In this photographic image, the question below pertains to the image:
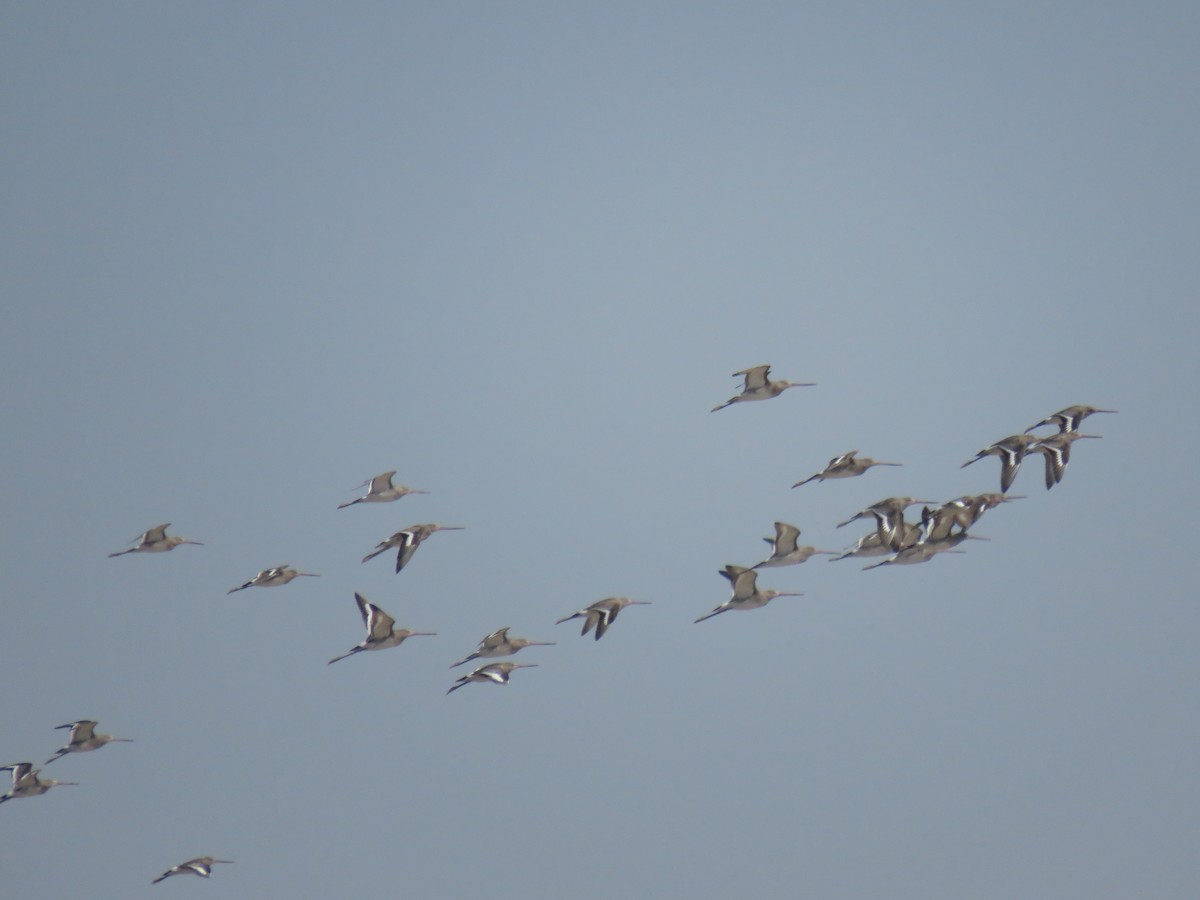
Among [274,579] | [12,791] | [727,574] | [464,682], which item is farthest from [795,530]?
[12,791]

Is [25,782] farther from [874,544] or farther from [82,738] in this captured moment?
[874,544]

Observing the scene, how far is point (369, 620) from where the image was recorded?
37.3m

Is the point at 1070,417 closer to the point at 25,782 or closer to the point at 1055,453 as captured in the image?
the point at 1055,453

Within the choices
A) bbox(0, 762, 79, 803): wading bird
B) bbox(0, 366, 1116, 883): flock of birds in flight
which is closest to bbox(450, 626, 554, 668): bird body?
bbox(0, 366, 1116, 883): flock of birds in flight

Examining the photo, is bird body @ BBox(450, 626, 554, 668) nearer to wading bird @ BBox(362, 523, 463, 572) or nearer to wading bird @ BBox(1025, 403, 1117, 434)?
wading bird @ BBox(362, 523, 463, 572)

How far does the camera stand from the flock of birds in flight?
37094 mm

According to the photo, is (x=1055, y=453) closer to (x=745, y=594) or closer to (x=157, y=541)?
Result: (x=745, y=594)

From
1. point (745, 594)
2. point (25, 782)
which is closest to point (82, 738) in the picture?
point (25, 782)

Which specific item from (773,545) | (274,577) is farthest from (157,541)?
(773,545)

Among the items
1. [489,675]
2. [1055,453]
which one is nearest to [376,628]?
[489,675]

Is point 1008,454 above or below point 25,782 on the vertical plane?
above

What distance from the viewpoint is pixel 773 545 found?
38438 mm

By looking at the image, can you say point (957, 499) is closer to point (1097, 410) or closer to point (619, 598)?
point (1097, 410)

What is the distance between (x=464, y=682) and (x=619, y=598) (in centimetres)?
442
